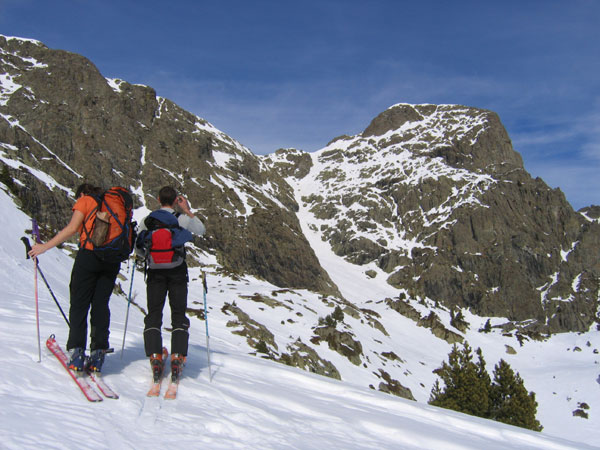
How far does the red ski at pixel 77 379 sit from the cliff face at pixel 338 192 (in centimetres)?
2738

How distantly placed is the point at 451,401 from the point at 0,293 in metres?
22.1

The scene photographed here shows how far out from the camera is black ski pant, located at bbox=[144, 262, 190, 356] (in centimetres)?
566

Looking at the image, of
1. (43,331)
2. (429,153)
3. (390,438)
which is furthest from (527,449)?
(429,153)

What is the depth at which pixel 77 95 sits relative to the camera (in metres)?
79.0

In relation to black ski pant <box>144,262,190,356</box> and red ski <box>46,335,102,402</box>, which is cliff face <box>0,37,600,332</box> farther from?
black ski pant <box>144,262,190,356</box>

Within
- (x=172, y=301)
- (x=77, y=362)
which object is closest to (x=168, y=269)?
(x=172, y=301)

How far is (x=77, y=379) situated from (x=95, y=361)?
468mm

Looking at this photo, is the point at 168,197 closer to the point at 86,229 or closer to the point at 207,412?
the point at 86,229

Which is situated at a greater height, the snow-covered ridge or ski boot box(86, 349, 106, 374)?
the snow-covered ridge

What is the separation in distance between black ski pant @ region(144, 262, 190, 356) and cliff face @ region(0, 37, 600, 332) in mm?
27787

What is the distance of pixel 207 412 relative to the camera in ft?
15.4

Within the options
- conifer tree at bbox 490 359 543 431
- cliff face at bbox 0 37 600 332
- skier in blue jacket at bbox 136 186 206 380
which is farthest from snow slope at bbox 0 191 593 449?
cliff face at bbox 0 37 600 332

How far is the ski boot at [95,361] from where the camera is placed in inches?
199

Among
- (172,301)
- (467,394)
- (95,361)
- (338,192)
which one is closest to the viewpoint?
(95,361)
